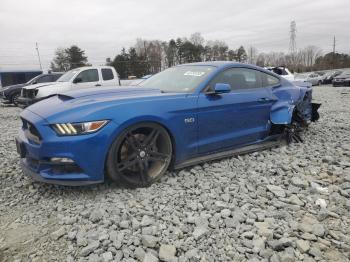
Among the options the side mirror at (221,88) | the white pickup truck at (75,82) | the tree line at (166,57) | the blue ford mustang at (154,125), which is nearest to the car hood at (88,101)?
the blue ford mustang at (154,125)

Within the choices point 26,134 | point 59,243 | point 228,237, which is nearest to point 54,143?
point 26,134

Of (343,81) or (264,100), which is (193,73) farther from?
(343,81)

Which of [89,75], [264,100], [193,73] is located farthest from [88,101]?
[89,75]

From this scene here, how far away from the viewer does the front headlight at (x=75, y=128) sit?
3.36m

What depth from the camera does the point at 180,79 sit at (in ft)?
15.4

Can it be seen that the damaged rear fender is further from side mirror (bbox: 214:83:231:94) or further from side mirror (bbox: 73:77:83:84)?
side mirror (bbox: 73:77:83:84)

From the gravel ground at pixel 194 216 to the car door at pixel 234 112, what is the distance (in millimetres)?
366

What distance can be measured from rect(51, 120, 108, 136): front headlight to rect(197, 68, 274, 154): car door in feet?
4.45

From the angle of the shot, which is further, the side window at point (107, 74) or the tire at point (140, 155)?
the side window at point (107, 74)

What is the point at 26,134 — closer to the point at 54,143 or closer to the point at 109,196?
the point at 54,143

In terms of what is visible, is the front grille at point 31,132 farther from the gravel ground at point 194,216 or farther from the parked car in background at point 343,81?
the parked car in background at point 343,81

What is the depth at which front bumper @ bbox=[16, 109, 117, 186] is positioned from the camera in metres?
3.33

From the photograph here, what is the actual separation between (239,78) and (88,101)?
2.26 meters

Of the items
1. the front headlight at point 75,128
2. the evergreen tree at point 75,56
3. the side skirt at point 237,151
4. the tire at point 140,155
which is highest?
the evergreen tree at point 75,56
